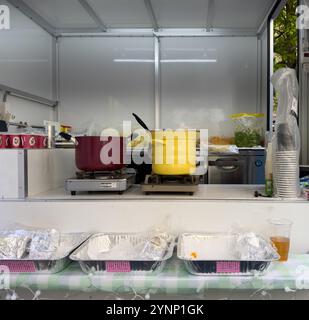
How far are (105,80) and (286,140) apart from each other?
274cm

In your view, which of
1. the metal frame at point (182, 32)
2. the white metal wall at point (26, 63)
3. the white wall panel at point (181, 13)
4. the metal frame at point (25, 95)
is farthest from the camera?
the metal frame at point (182, 32)

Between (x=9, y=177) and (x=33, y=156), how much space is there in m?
0.13

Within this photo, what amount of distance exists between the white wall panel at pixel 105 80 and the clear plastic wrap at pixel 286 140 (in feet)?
7.89

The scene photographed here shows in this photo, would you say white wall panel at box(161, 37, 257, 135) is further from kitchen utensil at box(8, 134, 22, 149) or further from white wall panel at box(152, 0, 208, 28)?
kitchen utensil at box(8, 134, 22, 149)

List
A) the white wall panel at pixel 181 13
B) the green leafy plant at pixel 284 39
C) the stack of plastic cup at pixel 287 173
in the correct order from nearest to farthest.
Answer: the stack of plastic cup at pixel 287 173 → the white wall panel at pixel 181 13 → the green leafy plant at pixel 284 39

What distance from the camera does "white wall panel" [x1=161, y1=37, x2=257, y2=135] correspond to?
3514 millimetres

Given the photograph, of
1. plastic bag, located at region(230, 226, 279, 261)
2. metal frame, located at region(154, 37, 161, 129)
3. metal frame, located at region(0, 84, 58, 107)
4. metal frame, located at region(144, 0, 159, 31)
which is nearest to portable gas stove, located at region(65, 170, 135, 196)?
plastic bag, located at region(230, 226, 279, 261)

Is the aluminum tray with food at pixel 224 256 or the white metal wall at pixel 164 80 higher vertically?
the white metal wall at pixel 164 80

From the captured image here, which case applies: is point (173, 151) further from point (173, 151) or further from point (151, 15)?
point (151, 15)

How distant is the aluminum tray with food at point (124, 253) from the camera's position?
0.91 metres

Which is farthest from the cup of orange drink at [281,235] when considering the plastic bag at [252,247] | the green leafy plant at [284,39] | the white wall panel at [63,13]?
the white wall panel at [63,13]

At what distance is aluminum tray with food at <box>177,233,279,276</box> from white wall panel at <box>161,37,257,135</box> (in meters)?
2.60

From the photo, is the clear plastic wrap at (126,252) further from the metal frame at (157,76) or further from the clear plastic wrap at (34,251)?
the metal frame at (157,76)
